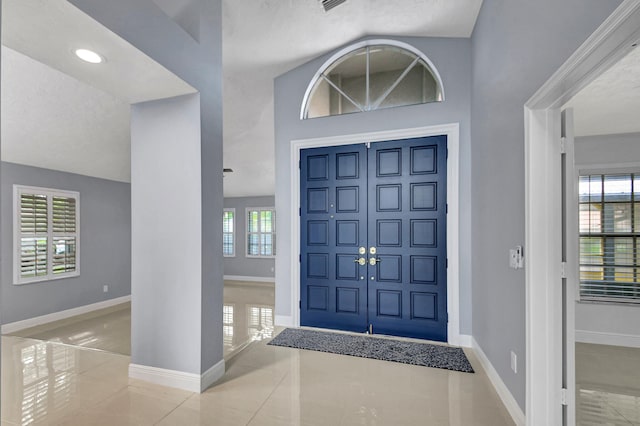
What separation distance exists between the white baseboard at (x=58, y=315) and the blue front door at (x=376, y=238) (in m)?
3.82

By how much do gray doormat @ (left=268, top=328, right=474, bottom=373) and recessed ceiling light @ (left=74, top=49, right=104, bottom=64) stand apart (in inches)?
117

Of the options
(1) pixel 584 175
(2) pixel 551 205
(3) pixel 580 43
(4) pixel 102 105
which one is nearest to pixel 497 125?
(2) pixel 551 205

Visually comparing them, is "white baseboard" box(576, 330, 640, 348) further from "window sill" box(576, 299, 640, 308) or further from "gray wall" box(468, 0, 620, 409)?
"gray wall" box(468, 0, 620, 409)

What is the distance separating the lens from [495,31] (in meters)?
2.49

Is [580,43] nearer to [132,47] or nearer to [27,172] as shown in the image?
[132,47]

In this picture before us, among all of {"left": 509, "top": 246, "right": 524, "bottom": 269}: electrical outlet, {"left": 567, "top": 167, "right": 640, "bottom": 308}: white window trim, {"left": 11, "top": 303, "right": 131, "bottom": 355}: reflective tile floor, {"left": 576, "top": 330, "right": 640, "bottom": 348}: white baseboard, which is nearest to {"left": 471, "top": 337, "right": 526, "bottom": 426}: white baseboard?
{"left": 509, "top": 246, "right": 524, "bottom": 269}: electrical outlet

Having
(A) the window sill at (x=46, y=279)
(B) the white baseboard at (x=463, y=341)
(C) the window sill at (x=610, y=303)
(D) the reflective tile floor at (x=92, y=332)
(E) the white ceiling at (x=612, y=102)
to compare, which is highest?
(E) the white ceiling at (x=612, y=102)

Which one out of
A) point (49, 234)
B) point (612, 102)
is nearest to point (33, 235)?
point (49, 234)

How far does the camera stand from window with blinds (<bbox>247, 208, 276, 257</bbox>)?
7.88 m

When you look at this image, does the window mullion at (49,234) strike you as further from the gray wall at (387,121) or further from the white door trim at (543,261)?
the white door trim at (543,261)

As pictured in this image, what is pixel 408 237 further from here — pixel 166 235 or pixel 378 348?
pixel 166 235

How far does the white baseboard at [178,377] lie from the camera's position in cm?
246

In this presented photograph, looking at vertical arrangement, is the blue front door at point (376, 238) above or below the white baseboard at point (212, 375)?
above

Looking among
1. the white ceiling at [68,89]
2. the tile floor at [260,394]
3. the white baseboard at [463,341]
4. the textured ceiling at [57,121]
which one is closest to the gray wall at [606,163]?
the white baseboard at [463,341]
